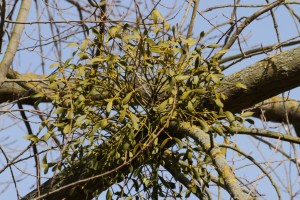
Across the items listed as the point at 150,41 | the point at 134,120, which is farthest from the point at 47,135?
the point at 150,41

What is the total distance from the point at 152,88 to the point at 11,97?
1358mm

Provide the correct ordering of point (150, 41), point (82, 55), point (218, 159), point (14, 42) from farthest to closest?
point (14, 42) < point (82, 55) < point (150, 41) < point (218, 159)

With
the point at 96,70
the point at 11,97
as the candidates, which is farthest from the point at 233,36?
the point at 11,97

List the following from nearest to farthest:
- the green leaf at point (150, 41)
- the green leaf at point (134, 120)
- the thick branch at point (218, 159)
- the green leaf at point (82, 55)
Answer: the thick branch at point (218, 159), the green leaf at point (134, 120), the green leaf at point (150, 41), the green leaf at point (82, 55)

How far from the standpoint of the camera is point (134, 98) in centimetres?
253

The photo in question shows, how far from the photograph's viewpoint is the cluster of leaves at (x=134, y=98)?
97.1 inches

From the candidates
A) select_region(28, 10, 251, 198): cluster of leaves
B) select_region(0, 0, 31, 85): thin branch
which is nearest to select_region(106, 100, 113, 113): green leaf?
select_region(28, 10, 251, 198): cluster of leaves

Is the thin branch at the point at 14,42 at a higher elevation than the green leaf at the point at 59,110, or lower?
higher

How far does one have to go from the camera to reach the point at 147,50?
8.38ft

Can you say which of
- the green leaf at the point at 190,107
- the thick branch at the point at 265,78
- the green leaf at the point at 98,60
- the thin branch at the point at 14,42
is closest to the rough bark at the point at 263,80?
the thick branch at the point at 265,78

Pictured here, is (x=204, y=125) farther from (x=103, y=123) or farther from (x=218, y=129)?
(x=103, y=123)

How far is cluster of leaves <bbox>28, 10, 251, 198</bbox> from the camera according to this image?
97.1 inches

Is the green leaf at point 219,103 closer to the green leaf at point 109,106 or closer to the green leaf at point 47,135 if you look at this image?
the green leaf at point 109,106

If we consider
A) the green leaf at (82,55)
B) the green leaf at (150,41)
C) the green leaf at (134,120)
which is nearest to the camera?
the green leaf at (134,120)
